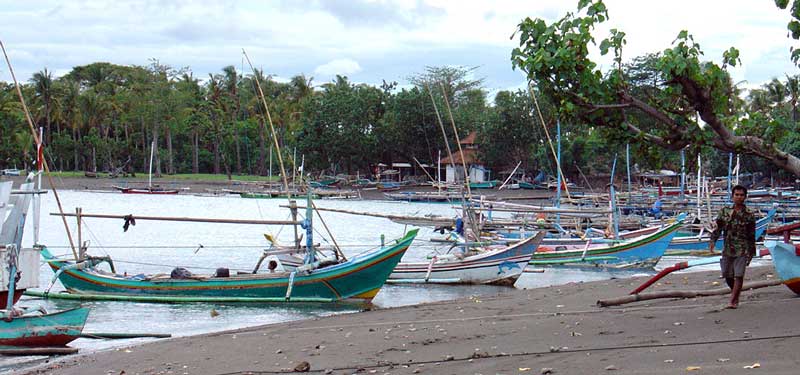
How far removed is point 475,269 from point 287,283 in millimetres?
5693

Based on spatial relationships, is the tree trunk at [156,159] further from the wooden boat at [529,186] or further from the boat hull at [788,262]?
the boat hull at [788,262]

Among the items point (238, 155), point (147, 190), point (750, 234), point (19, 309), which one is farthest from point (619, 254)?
point (238, 155)

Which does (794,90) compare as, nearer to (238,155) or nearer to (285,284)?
(238,155)

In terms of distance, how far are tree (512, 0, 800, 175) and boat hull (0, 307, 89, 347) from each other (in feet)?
23.6

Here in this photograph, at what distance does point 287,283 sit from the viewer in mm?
17922

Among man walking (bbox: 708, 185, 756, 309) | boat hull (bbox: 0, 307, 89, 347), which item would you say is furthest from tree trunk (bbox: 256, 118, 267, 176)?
man walking (bbox: 708, 185, 756, 309)

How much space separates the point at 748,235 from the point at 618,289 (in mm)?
5608

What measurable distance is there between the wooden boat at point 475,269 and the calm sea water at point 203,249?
0.25 m

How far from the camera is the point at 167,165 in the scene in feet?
275

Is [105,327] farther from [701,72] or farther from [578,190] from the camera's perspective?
[578,190]

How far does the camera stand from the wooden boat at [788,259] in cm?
1056

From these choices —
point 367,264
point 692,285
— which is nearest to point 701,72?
point 692,285

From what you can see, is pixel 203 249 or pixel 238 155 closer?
pixel 203 249

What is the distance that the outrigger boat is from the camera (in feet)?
58.7
